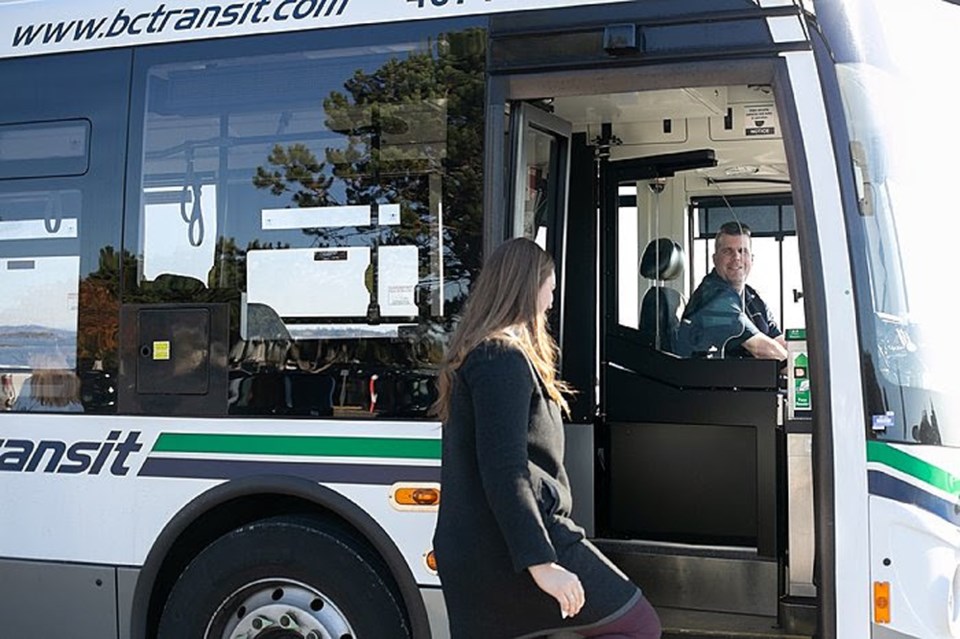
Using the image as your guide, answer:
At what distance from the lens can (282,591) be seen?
15.3ft

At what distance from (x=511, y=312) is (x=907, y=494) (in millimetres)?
1544

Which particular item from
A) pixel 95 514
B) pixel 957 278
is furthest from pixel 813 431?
pixel 95 514

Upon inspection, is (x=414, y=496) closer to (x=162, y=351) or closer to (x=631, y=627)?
(x=162, y=351)

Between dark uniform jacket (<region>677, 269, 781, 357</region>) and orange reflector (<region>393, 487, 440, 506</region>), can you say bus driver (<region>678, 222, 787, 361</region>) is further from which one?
orange reflector (<region>393, 487, 440, 506</region>)

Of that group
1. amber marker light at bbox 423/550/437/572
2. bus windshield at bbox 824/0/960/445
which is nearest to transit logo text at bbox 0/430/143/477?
amber marker light at bbox 423/550/437/572

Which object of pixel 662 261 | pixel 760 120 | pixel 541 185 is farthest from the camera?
pixel 662 261

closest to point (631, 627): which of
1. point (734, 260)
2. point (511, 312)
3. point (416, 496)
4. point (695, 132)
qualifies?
point (511, 312)

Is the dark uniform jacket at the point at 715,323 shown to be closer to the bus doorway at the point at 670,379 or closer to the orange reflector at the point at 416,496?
the bus doorway at the point at 670,379

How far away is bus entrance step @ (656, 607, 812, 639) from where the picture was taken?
4660mm

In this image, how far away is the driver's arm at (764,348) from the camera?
17.9 feet

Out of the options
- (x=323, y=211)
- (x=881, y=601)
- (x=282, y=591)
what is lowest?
(x=282, y=591)

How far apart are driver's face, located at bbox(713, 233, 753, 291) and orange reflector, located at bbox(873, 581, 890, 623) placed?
2119 mm

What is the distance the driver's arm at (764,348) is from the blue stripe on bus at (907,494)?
149cm

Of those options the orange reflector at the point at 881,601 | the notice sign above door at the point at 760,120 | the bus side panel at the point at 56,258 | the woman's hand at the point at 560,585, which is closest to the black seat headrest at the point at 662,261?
the notice sign above door at the point at 760,120
